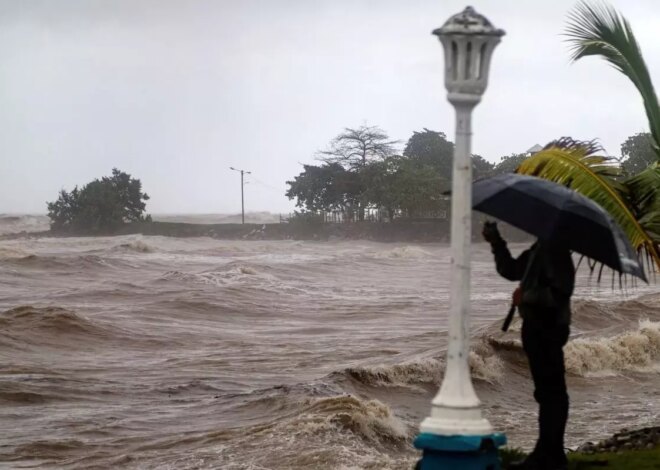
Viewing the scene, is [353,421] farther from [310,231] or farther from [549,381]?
[310,231]

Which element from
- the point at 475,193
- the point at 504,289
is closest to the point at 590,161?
the point at 475,193

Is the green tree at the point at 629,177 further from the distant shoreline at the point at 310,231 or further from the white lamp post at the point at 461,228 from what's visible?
the distant shoreline at the point at 310,231

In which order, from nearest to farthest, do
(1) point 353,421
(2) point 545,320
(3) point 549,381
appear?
1. (2) point 545,320
2. (3) point 549,381
3. (1) point 353,421

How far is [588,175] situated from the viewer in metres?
7.44

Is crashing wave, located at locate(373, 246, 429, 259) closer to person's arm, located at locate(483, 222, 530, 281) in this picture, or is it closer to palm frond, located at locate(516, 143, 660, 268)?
palm frond, located at locate(516, 143, 660, 268)

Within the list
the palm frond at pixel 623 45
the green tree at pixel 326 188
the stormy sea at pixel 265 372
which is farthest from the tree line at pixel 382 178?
the palm frond at pixel 623 45

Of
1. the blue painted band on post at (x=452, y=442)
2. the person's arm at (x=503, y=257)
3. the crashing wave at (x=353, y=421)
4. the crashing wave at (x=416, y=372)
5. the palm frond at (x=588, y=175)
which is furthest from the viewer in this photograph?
the crashing wave at (x=416, y=372)

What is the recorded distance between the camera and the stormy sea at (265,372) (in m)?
10.5

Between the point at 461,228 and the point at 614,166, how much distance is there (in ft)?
11.7

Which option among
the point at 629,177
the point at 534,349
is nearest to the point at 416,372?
the point at 629,177

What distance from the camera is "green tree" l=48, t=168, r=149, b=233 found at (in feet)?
274

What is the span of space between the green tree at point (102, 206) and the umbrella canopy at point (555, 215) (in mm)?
79788

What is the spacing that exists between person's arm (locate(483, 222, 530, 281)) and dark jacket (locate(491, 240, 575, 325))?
0.27 ft

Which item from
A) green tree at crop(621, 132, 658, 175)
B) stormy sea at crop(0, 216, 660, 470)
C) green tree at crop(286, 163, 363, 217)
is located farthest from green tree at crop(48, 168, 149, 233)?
stormy sea at crop(0, 216, 660, 470)
